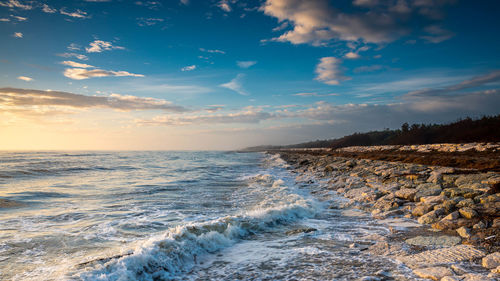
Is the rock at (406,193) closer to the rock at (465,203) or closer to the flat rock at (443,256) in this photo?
the rock at (465,203)

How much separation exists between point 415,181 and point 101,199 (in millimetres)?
12161

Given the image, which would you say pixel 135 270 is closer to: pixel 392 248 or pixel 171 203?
pixel 392 248

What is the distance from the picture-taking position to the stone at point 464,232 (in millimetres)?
4398

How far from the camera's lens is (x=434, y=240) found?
4.45m

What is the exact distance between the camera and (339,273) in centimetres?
356

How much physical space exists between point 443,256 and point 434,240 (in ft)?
2.72

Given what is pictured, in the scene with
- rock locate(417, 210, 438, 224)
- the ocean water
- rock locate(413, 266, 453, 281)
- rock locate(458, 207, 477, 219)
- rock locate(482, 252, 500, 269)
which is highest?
rock locate(458, 207, 477, 219)

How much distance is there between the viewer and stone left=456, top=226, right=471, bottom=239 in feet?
14.4

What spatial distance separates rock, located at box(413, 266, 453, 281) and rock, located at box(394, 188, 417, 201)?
186 inches

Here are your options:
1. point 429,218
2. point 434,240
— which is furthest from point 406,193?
point 434,240

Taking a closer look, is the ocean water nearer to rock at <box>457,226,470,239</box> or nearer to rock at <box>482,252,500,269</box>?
rock at <box>482,252,500,269</box>

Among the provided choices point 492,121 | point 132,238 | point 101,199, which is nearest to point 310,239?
point 132,238

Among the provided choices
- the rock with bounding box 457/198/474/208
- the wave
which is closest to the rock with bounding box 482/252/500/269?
the rock with bounding box 457/198/474/208

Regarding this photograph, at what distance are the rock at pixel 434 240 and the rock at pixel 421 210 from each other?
1821 mm
